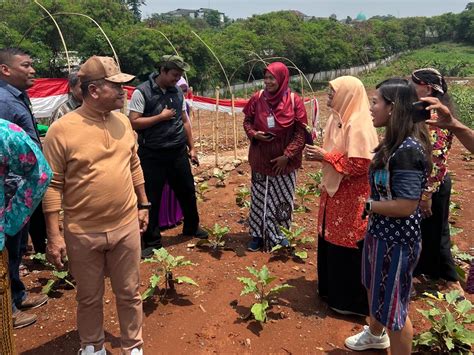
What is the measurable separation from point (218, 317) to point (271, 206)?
4.47ft

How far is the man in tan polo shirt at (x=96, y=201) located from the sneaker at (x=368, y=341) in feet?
4.71

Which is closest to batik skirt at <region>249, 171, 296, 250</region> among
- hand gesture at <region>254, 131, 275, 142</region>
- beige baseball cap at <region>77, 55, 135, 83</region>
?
hand gesture at <region>254, 131, 275, 142</region>

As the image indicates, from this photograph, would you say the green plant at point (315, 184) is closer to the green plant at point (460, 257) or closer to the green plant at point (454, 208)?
the green plant at point (454, 208)

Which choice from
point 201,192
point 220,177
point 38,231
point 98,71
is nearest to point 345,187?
point 98,71

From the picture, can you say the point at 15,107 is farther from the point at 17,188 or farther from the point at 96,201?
the point at 17,188

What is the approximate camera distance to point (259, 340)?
300 cm

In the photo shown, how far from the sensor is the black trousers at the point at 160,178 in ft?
13.7

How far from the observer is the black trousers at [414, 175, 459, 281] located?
11.9 feet

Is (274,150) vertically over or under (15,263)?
over

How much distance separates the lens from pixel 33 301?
10.9 feet

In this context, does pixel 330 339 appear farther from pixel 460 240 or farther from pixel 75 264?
pixel 460 240

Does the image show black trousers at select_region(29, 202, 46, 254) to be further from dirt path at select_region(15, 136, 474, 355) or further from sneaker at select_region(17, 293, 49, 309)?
sneaker at select_region(17, 293, 49, 309)

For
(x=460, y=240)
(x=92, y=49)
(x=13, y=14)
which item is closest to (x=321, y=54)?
(x=92, y=49)

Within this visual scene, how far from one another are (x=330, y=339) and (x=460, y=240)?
2.69 m
